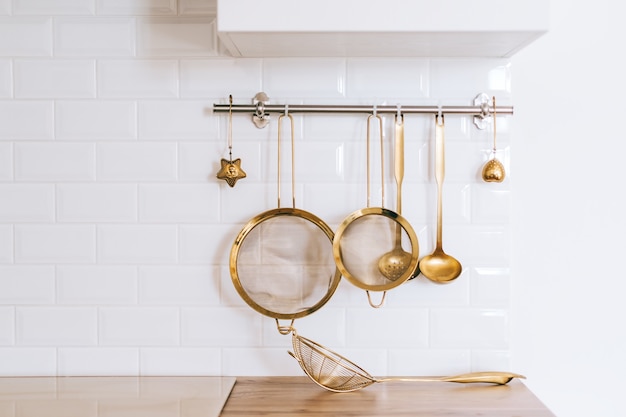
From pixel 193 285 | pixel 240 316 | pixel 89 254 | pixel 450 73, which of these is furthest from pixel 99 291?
pixel 450 73

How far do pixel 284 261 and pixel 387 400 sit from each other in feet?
1.14

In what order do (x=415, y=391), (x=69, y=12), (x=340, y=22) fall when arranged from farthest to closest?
1. (x=69, y=12)
2. (x=415, y=391)
3. (x=340, y=22)

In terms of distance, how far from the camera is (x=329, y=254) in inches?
49.6

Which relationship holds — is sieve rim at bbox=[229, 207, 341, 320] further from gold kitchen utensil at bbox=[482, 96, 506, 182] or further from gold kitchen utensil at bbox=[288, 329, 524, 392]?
gold kitchen utensil at bbox=[482, 96, 506, 182]

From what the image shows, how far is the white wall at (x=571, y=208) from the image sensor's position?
132cm

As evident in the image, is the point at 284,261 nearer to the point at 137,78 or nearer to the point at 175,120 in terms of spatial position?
the point at 175,120

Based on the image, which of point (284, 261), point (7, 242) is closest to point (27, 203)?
point (7, 242)

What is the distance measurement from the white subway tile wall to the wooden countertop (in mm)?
74

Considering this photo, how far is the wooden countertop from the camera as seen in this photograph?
107 cm

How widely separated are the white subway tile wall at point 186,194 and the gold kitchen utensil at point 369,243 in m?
0.05

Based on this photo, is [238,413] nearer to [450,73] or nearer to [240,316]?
[240,316]

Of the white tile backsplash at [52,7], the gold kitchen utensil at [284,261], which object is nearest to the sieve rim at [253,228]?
the gold kitchen utensil at [284,261]

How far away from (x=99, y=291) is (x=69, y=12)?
0.61 meters

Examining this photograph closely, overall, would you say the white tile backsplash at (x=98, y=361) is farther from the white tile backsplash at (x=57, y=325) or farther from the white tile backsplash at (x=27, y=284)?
the white tile backsplash at (x=27, y=284)
